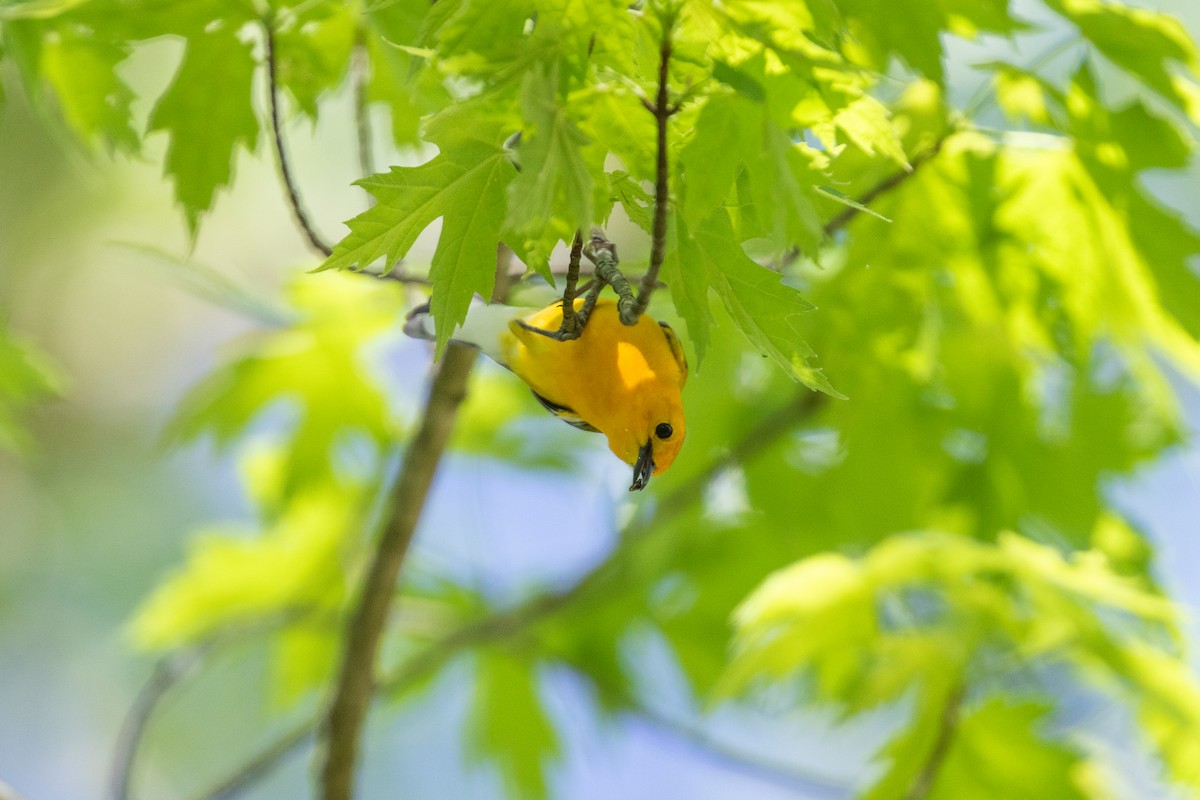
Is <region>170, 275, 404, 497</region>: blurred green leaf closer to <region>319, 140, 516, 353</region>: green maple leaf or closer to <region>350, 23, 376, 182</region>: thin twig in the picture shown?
<region>350, 23, 376, 182</region>: thin twig

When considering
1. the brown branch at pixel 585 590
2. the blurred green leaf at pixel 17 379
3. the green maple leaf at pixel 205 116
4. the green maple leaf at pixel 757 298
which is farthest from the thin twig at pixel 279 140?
the brown branch at pixel 585 590

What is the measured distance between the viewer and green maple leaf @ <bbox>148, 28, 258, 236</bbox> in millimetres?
963

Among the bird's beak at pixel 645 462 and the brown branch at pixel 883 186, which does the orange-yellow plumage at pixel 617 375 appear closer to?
the bird's beak at pixel 645 462

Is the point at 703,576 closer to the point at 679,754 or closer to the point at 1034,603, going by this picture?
the point at 679,754

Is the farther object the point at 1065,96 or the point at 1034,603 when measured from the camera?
the point at 1034,603

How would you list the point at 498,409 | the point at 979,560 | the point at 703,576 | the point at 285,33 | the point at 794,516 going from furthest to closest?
1. the point at 498,409
2. the point at 703,576
3. the point at 794,516
4. the point at 979,560
5. the point at 285,33

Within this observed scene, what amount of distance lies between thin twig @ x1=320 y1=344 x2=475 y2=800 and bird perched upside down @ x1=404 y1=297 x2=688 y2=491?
1.26 ft

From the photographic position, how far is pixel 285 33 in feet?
3.15

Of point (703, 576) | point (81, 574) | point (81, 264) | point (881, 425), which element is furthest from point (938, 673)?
point (81, 574)

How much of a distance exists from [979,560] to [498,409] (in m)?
0.90

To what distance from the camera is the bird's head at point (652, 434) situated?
0.68 m

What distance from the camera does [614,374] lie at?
69 cm

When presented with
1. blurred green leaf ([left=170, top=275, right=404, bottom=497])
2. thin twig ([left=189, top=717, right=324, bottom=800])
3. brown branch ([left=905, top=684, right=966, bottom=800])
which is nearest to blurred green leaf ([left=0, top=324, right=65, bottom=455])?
blurred green leaf ([left=170, top=275, right=404, bottom=497])

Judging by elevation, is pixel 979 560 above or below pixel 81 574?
above
